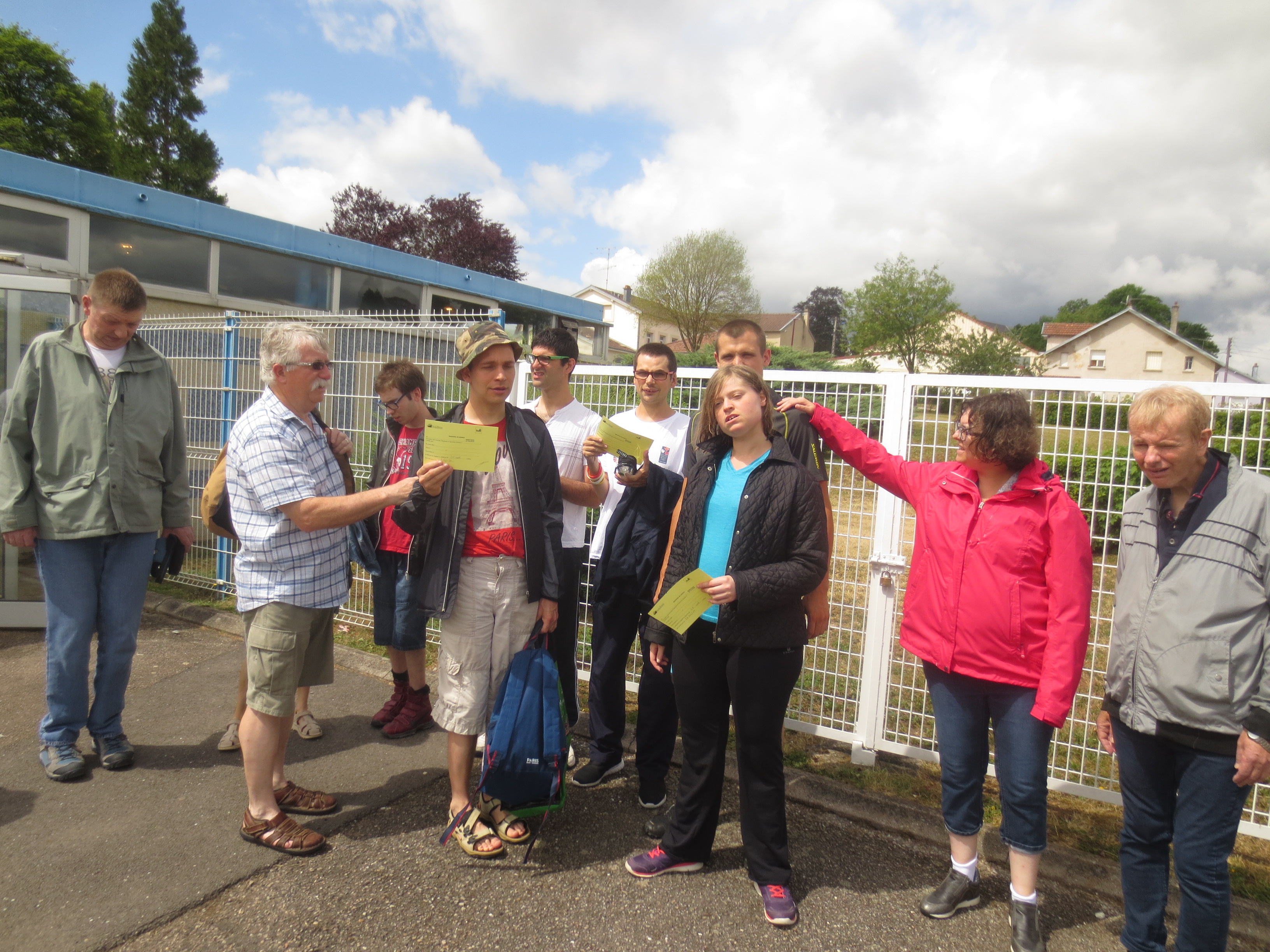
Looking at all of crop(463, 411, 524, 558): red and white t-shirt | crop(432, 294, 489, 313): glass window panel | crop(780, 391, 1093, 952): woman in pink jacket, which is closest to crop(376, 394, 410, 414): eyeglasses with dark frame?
crop(463, 411, 524, 558): red and white t-shirt

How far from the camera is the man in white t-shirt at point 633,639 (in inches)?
131

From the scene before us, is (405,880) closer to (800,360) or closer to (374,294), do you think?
(374,294)

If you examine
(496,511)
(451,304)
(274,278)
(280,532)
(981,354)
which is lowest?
(280,532)

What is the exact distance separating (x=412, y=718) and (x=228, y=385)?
3.68 meters

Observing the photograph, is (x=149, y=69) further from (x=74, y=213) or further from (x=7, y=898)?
(x=7, y=898)

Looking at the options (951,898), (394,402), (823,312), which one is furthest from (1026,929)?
(823,312)

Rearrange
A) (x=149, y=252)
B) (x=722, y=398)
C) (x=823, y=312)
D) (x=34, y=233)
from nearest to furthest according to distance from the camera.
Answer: (x=722, y=398) → (x=34, y=233) → (x=149, y=252) → (x=823, y=312)

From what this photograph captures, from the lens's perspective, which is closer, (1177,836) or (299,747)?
(1177,836)

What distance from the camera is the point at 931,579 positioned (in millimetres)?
2713

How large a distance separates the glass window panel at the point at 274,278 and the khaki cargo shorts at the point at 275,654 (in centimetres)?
1114

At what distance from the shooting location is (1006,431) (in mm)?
2498

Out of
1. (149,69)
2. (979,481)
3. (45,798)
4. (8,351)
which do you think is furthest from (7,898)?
(149,69)

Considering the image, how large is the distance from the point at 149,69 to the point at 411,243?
16.0 m

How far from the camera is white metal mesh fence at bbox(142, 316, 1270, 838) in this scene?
3182mm
